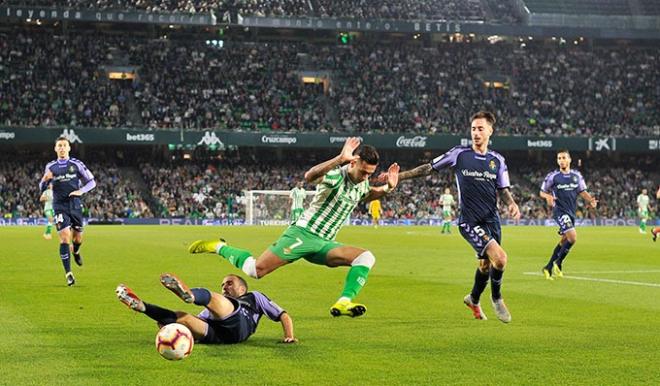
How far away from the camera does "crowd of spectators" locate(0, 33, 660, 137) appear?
67188 millimetres

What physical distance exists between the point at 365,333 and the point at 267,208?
52.9 meters

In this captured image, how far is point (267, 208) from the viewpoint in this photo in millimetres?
64250

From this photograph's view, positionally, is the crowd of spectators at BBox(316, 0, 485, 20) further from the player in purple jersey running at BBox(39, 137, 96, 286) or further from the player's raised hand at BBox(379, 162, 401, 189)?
the player's raised hand at BBox(379, 162, 401, 189)

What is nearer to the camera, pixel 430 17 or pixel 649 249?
pixel 649 249

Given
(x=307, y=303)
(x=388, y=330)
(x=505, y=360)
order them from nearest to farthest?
(x=505, y=360) < (x=388, y=330) < (x=307, y=303)

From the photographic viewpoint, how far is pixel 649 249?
3356 cm

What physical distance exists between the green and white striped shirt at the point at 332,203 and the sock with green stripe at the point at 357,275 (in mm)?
429

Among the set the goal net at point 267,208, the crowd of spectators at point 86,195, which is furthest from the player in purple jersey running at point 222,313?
the crowd of spectators at point 86,195

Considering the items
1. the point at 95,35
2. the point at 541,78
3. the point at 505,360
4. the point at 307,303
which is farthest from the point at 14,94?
the point at 505,360

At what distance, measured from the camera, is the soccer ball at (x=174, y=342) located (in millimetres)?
8875

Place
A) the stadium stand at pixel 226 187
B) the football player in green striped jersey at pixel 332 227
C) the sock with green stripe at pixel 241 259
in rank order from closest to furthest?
the football player in green striped jersey at pixel 332 227 → the sock with green stripe at pixel 241 259 → the stadium stand at pixel 226 187

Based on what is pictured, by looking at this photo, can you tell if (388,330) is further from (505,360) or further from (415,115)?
(415,115)

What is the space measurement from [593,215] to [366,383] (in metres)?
65.8

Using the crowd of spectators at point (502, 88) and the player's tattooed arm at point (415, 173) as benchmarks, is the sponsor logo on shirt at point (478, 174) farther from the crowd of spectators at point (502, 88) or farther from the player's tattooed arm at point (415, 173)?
the crowd of spectators at point (502, 88)
